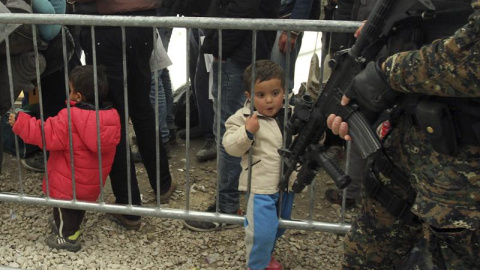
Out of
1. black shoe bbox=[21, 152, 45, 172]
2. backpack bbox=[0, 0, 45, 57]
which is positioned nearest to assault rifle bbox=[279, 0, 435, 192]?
backpack bbox=[0, 0, 45, 57]

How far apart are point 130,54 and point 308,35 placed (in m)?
4.58

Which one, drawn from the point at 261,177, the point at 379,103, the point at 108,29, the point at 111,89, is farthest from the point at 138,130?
the point at 379,103

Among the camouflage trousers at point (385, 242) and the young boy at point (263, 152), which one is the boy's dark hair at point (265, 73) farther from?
the camouflage trousers at point (385, 242)

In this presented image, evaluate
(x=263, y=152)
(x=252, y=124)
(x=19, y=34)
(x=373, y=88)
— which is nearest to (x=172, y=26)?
(x=252, y=124)

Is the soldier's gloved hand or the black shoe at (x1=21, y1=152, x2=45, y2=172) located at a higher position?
the soldier's gloved hand

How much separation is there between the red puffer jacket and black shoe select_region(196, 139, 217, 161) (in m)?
1.25

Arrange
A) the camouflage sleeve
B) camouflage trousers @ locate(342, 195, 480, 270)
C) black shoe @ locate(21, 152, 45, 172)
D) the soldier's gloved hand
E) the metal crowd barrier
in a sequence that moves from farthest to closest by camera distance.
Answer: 1. black shoe @ locate(21, 152, 45, 172)
2. the metal crowd barrier
3. camouflage trousers @ locate(342, 195, 480, 270)
4. the soldier's gloved hand
5. the camouflage sleeve

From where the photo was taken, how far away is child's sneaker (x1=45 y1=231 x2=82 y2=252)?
3.61 metres

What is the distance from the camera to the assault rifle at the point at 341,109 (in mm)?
2188

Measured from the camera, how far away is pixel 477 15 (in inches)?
74.7

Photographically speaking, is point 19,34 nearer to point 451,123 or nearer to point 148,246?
point 148,246

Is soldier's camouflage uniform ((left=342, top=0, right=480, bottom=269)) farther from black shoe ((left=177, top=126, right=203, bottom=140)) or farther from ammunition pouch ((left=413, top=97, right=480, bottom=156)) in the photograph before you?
black shoe ((left=177, top=126, right=203, bottom=140))

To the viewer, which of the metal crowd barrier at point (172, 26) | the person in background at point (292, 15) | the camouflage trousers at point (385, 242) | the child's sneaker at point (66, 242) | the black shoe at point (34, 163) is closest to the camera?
the camouflage trousers at point (385, 242)

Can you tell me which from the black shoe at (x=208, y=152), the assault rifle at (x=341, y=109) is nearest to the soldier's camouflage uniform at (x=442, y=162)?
the assault rifle at (x=341, y=109)
